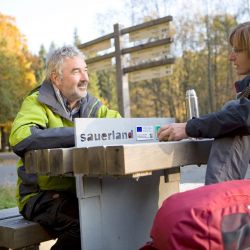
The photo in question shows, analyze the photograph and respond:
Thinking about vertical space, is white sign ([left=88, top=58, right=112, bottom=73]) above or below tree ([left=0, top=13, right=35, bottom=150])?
below

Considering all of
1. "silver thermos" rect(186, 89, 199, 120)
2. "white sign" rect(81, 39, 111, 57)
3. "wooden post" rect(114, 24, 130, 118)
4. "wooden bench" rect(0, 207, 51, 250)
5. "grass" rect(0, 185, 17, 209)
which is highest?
"white sign" rect(81, 39, 111, 57)

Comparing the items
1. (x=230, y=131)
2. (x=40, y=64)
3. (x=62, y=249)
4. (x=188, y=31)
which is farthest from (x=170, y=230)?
(x=40, y=64)

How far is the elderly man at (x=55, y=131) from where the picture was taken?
2234mm

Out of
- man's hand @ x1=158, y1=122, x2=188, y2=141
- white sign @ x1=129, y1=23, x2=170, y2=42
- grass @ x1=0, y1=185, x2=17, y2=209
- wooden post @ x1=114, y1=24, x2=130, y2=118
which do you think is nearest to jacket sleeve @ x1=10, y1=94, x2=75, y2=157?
man's hand @ x1=158, y1=122, x2=188, y2=141

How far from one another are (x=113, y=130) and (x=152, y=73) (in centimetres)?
511

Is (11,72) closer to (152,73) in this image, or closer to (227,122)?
(152,73)

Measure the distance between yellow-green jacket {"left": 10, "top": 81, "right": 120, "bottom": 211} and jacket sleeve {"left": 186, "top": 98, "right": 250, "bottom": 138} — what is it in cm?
70

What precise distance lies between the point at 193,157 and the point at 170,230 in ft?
2.16

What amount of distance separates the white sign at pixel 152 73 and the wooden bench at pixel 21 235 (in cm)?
482

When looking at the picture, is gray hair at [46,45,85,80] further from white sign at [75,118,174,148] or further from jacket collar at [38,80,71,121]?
white sign at [75,118,174,148]

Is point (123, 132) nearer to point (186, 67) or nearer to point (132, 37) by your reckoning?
point (132, 37)

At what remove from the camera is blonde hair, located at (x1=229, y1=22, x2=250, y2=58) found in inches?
78.6

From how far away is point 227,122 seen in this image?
1800 millimetres

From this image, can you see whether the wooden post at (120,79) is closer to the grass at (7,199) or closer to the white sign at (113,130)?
the grass at (7,199)
